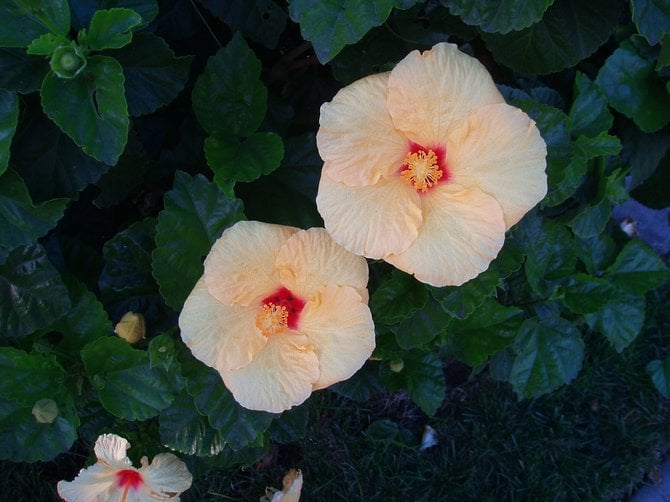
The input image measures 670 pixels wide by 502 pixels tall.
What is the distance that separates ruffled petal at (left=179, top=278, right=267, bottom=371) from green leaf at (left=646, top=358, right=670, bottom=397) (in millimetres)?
1900

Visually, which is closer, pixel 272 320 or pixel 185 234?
pixel 272 320

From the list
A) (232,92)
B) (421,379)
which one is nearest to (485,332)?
(421,379)

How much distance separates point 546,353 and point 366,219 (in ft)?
3.31

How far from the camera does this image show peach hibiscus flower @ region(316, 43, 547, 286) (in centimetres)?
113

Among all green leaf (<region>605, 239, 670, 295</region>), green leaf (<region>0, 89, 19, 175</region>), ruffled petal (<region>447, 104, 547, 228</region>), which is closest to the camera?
ruffled petal (<region>447, 104, 547, 228</region>)

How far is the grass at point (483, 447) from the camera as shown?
255 centimetres

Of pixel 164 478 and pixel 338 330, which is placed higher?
pixel 338 330

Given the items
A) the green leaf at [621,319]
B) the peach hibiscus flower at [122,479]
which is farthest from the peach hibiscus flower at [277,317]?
the green leaf at [621,319]

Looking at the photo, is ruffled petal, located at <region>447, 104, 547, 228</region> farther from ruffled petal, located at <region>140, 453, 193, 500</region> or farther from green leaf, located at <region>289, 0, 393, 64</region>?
ruffled petal, located at <region>140, 453, 193, 500</region>

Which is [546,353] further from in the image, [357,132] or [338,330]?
[357,132]

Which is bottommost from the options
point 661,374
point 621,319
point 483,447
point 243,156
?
point 483,447

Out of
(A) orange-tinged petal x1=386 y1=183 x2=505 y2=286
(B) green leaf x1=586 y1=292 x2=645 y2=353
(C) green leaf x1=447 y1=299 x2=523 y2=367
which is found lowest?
(B) green leaf x1=586 y1=292 x2=645 y2=353

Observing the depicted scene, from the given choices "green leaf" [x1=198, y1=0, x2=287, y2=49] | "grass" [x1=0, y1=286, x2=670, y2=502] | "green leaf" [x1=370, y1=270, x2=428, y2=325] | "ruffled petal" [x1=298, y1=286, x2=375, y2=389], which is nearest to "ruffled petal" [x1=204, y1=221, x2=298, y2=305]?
"ruffled petal" [x1=298, y1=286, x2=375, y2=389]

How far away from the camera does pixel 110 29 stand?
46.7 inches
